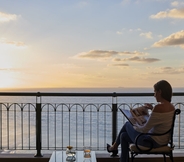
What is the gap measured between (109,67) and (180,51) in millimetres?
4191

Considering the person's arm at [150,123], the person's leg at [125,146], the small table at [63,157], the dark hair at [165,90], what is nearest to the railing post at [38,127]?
Answer: the small table at [63,157]

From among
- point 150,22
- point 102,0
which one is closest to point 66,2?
point 102,0

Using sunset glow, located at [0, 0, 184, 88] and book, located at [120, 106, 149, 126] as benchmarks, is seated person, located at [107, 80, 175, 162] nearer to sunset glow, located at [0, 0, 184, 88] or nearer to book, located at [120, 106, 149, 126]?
book, located at [120, 106, 149, 126]

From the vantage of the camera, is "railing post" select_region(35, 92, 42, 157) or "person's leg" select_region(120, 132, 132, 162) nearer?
"person's leg" select_region(120, 132, 132, 162)

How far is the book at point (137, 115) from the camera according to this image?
314 cm

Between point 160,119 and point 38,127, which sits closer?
point 160,119

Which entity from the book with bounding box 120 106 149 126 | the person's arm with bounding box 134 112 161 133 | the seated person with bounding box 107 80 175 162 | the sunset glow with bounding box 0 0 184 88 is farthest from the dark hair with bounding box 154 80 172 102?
the sunset glow with bounding box 0 0 184 88

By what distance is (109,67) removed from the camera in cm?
1287

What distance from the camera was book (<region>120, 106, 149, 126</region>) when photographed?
10.3 ft

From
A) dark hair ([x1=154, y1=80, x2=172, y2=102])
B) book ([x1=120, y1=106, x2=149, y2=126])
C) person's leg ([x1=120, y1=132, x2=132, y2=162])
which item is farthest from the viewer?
person's leg ([x1=120, y1=132, x2=132, y2=162])

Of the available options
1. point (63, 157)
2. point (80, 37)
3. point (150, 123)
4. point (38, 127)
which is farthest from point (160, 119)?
point (80, 37)

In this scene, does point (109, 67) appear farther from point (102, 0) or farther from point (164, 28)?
point (102, 0)

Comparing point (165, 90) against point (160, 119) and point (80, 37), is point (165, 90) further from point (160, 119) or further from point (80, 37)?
point (80, 37)

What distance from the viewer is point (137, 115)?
10.6 feet
